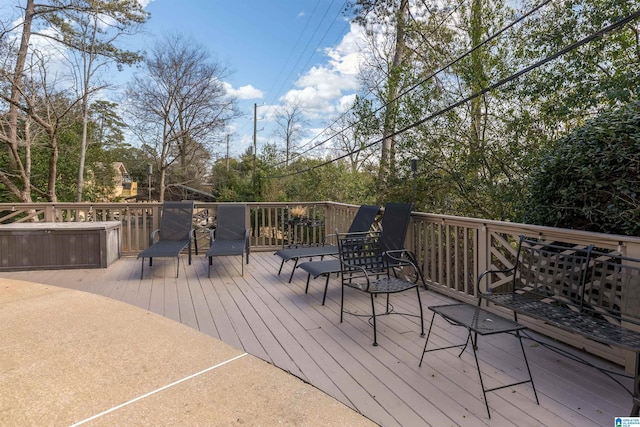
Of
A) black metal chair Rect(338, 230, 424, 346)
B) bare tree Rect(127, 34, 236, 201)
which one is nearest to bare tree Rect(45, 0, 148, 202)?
bare tree Rect(127, 34, 236, 201)

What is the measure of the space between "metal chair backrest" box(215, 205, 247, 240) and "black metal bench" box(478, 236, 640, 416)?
4026mm

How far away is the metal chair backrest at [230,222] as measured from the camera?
5.56 m

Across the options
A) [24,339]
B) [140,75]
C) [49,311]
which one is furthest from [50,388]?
[140,75]

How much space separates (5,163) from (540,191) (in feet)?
45.0

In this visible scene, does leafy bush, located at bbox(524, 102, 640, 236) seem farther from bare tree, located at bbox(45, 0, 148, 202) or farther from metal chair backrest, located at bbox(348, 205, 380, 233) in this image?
bare tree, located at bbox(45, 0, 148, 202)

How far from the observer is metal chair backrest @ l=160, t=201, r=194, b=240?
5508mm

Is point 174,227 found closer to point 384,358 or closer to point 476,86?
point 384,358

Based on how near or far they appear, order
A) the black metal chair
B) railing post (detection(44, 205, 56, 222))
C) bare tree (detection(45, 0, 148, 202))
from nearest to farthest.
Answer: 1. the black metal chair
2. railing post (detection(44, 205, 56, 222))
3. bare tree (detection(45, 0, 148, 202))

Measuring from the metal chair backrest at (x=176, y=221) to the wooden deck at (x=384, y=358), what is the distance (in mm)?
1179

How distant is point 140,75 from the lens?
48.3 feet

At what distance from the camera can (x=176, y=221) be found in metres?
5.58

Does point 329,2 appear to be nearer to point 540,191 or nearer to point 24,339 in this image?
point 540,191

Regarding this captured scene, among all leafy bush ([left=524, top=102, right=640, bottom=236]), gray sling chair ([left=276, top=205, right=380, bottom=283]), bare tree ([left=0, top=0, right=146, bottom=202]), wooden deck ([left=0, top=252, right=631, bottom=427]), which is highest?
bare tree ([left=0, top=0, right=146, bottom=202])

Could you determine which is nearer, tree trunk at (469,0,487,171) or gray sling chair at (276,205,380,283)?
gray sling chair at (276,205,380,283)
